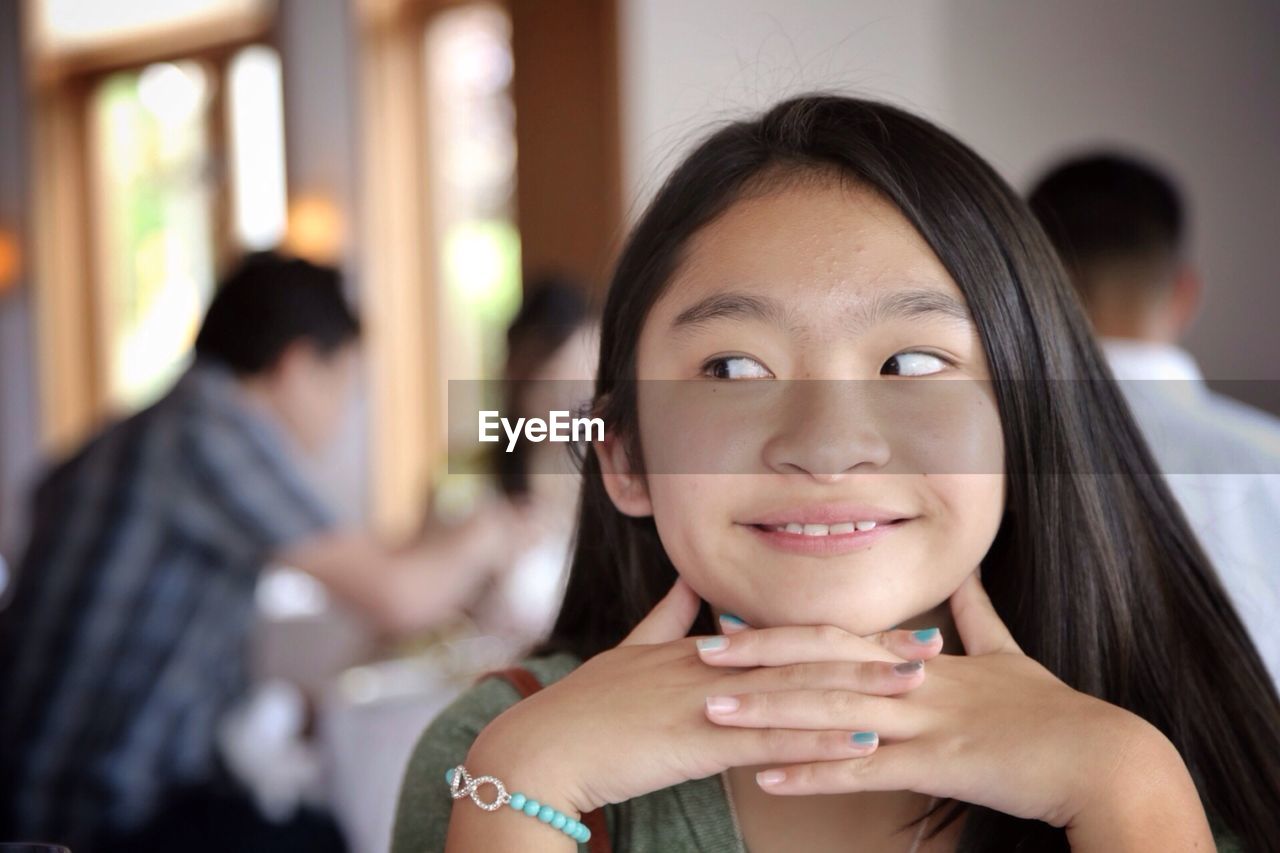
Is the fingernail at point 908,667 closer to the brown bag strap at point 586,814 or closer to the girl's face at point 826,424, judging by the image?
the girl's face at point 826,424

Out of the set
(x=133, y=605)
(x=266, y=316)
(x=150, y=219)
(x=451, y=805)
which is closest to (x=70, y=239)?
(x=150, y=219)

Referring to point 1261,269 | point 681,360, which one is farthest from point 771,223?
point 1261,269

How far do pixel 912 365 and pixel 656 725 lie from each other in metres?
0.25

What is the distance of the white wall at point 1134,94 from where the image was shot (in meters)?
3.41

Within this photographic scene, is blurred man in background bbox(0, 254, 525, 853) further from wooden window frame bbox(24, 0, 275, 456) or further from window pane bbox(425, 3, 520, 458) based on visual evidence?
wooden window frame bbox(24, 0, 275, 456)

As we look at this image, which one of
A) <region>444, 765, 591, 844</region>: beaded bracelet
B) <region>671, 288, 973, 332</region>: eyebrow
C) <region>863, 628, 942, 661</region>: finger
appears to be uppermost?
<region>671, 288, 973, 332</region>: eyebrow

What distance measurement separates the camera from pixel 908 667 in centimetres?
67

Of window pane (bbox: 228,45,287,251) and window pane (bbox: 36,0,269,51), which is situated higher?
window pane (bbox: 36,0,269,51)

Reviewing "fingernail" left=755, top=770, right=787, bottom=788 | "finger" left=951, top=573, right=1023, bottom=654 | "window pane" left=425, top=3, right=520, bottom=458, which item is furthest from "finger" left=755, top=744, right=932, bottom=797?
"window pane" left=425, top=3, right=520, bottom=458

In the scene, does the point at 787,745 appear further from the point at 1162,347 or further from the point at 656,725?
the point at 1162,347

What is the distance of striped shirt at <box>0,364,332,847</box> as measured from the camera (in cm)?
196

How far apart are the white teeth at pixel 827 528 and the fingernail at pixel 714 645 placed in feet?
0.23

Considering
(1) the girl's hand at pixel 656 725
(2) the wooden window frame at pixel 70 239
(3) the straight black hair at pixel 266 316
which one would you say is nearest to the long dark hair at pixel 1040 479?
(1) the girl's hand at pixel 656 725

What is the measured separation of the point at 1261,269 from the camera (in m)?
3.45
